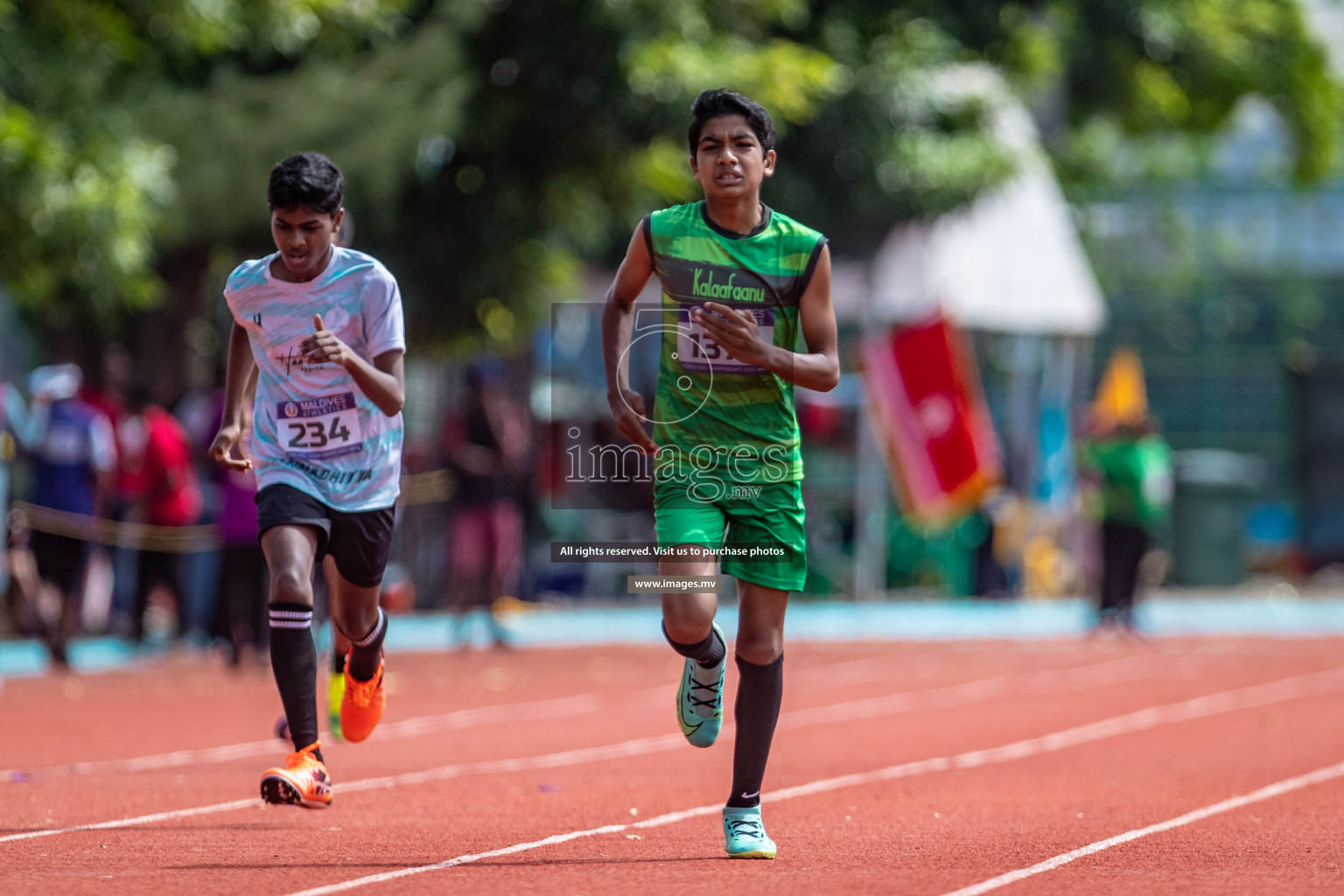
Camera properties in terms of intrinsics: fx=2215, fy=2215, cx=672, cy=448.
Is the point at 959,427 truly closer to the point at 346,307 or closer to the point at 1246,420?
the point at 346,307

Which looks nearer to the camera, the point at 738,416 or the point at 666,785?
the point at 738,416

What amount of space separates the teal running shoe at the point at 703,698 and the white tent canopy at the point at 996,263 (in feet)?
57.3

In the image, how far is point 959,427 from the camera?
2317 centimetres

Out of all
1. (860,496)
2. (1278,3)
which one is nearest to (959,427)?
(860,496)

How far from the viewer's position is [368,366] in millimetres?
6934

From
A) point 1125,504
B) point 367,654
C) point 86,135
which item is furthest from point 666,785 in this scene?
point 1125,504

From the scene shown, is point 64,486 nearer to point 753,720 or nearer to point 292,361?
point 292,361

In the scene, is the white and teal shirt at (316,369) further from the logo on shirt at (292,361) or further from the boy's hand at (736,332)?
the boy's hand at (736,332)

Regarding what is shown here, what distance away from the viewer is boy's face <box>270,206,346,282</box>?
700cm

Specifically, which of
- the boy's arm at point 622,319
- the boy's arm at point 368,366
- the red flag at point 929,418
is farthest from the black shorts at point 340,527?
the red flag at point 929,418

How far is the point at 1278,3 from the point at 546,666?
19834 mm

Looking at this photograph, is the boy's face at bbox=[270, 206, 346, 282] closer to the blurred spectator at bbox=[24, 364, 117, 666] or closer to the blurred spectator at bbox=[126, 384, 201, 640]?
the blurred spectator at bbox=[24, 364, 117, 666]

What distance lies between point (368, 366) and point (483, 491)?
10801mm

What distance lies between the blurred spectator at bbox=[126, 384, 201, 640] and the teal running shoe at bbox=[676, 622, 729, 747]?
10.2 m
